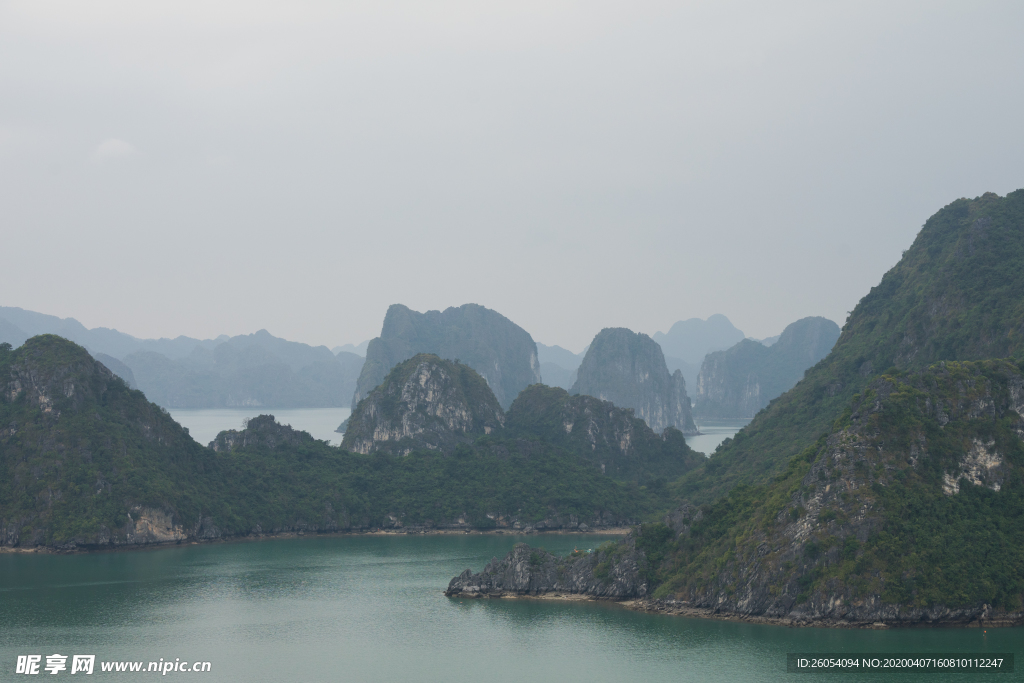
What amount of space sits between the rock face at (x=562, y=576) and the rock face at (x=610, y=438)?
2739 inches

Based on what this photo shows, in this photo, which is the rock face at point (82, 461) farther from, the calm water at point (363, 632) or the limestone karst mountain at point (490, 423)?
the limestone karst mountain at point (490, 423)

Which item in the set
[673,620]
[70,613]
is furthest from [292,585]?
[673,620]

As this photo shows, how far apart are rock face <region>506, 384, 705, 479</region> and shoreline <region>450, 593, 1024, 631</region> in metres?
72.1

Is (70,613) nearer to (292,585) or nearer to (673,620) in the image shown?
(292,585)

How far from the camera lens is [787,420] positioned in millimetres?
113000

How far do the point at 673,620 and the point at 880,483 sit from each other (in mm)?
16059

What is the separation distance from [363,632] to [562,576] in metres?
16.2

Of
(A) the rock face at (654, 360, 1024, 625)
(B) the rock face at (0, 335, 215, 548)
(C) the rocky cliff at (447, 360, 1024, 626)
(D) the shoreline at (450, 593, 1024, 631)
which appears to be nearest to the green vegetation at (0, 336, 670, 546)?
(B) the rock face at (0, 335, 215, 548)

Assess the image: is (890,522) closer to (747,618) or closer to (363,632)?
(747,618)

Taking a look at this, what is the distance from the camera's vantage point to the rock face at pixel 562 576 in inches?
2645

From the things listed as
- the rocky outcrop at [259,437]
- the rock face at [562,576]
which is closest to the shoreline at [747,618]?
the rock face at [562,576]

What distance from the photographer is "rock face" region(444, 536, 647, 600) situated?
220ft

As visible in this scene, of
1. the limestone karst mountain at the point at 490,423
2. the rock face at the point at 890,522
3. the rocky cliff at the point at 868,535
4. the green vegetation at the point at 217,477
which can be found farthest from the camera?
the limestone karst mountain at the point at 490,423

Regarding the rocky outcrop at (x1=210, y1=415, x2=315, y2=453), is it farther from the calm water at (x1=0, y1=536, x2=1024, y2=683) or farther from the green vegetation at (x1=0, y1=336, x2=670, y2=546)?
the calm water at (x1=0, y1=536, x2=1024, y2=683)
